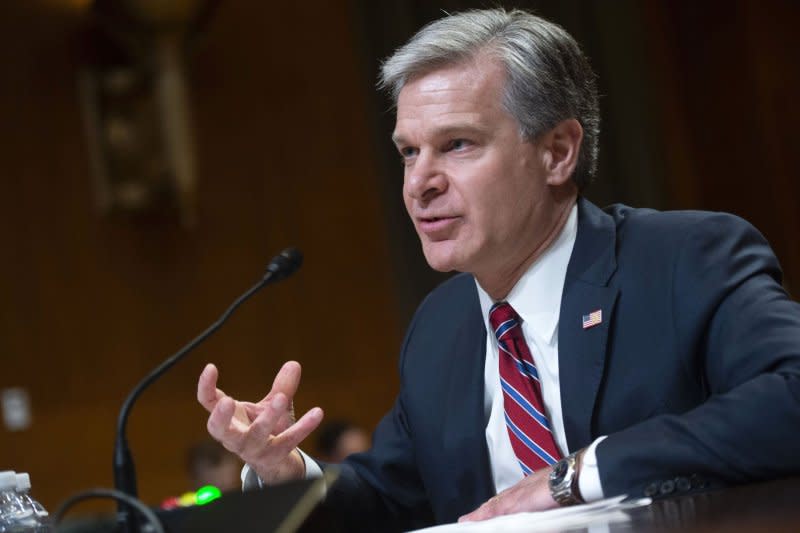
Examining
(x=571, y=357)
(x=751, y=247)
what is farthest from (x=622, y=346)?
(x=751, y=247)

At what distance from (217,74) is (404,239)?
1.33 meters

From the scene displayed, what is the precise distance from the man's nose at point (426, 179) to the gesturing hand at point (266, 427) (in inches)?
16.6

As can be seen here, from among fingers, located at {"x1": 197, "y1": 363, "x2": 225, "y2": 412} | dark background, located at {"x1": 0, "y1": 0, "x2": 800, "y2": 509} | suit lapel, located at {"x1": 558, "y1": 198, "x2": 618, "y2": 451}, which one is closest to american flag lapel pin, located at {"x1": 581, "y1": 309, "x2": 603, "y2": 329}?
suit lapel, located at {"x1": 558, "y1": 198, "x2": 618, "y2": 451}

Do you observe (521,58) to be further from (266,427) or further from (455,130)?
(266,427)

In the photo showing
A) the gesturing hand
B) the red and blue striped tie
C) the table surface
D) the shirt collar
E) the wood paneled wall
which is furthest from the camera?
the wood paneled wall

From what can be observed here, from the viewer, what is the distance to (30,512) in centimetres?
224

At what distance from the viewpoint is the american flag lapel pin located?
2.26 m

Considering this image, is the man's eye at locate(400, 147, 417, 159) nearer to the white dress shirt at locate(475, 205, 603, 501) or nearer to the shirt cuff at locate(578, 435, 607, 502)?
the white dress shirt at locate(475, 205, 603, 501)

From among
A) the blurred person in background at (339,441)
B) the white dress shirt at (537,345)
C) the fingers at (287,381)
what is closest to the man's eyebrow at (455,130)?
the white dress shirt at (537,345)

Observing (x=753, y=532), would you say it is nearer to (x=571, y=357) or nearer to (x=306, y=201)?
(x=571, y=357)

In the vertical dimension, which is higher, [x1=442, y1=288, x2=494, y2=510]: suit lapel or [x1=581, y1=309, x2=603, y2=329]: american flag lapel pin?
[x1=581, y1=309, x2=603, y2=329]: american flag lapel pin

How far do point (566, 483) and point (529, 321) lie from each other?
19.3 inches

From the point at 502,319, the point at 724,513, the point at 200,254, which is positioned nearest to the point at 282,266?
the point at 502,319

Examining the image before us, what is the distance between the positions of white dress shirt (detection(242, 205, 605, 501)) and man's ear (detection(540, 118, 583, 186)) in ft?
0.31
